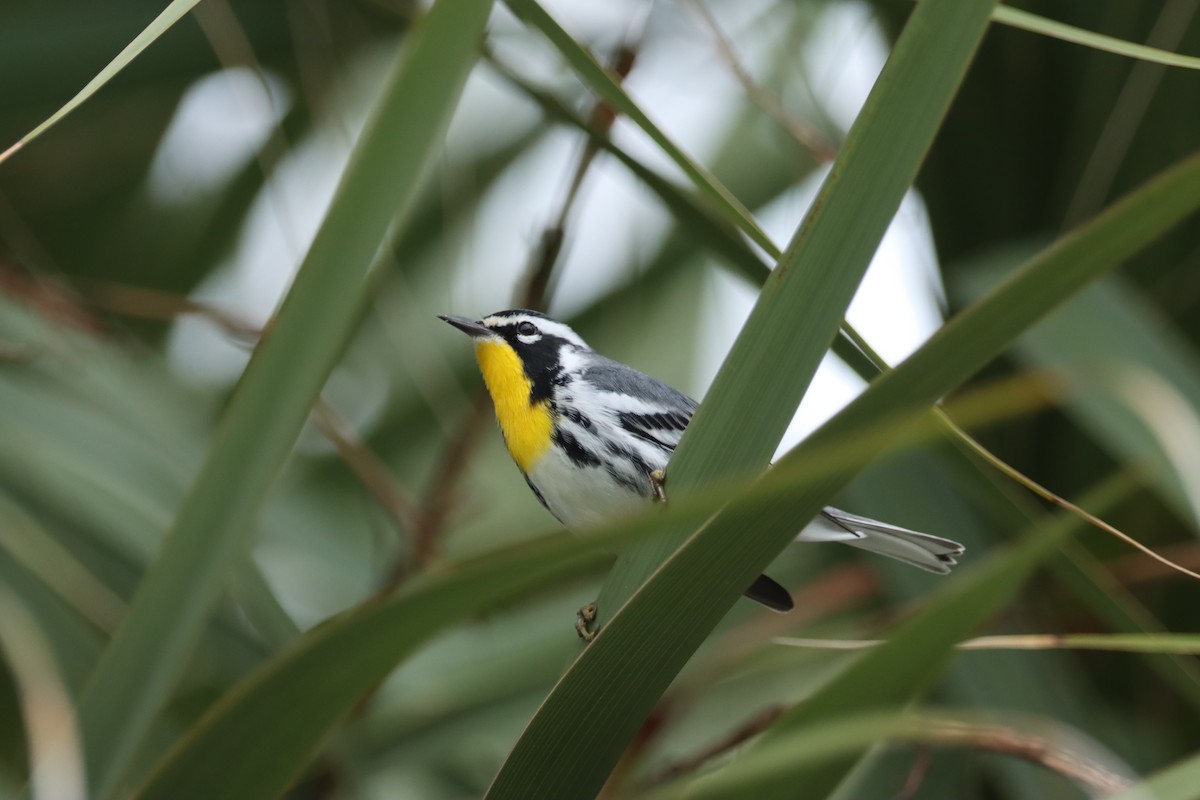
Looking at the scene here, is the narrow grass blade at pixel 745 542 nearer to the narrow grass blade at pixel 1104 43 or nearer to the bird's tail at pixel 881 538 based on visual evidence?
the narrow grass blade at pixel 1104 43

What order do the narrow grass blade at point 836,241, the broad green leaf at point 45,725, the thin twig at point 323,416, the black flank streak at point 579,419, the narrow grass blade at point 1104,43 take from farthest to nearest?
the black flank streak at point 579,419 < the thin twig at point 323,416 < the narrow grass blade at point 1104,43 < the narrow grass blade at point 836,241 < the broad green leaf at point 45,725

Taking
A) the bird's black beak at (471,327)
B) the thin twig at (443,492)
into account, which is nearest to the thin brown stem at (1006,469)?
the thin twig at (443,492)

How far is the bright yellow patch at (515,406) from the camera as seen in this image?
1650 millimetres

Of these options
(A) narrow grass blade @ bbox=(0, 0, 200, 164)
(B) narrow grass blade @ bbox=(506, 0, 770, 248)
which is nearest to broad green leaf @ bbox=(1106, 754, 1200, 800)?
(B) narrow grass blade @ bbox=(506, 0, 770, 248)

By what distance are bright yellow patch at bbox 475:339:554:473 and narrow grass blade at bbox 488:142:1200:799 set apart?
0.87 meters

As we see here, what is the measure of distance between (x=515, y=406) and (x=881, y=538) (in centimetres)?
53

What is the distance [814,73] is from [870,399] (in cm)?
154

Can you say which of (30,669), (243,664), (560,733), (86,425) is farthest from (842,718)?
(86,425)

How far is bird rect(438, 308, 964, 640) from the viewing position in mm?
1540

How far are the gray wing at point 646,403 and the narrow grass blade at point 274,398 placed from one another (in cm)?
91

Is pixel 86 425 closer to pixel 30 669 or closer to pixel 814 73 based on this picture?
pixel 30 669

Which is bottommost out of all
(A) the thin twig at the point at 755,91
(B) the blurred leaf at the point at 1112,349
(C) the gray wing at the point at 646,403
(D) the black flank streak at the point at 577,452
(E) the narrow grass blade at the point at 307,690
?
(E) the narrow grass blade at the point at 307,690

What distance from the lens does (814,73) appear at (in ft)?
6.74

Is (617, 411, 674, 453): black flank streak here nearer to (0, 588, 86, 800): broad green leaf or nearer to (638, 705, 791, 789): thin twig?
(638, 705, 791, 789): thin twig
